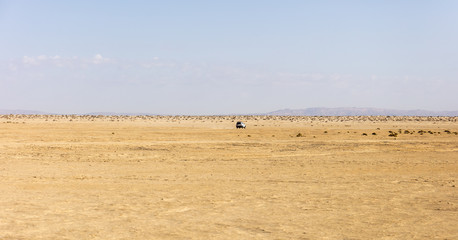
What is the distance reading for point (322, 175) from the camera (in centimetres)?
2005

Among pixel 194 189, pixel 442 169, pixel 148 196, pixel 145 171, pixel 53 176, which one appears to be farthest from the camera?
pixel 442 169

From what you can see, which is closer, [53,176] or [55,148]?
[53,176]

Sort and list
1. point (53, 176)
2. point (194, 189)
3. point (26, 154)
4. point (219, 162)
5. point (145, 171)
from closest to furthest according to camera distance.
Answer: point (194, 189), point (53, 176), point (145, 171), point (219, 162), point (26, 154)

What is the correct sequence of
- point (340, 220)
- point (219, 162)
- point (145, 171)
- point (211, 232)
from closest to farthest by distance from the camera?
point (211, 232)
point (340, 220)
point (145, 171)
point (219, 162)

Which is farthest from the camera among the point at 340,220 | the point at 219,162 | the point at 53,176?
the point at 219,162

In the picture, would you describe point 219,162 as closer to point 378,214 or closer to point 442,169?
point 442,169

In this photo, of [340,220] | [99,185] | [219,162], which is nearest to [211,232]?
[340,220]

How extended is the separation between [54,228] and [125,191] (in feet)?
16.9

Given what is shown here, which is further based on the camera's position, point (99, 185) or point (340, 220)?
point (99, 185)

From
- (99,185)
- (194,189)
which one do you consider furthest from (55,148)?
(194,189)

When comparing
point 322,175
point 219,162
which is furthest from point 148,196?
point 219,162

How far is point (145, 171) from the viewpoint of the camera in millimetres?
21188

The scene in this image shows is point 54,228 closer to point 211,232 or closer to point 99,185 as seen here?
point 211,232

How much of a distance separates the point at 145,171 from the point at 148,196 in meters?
6.47
